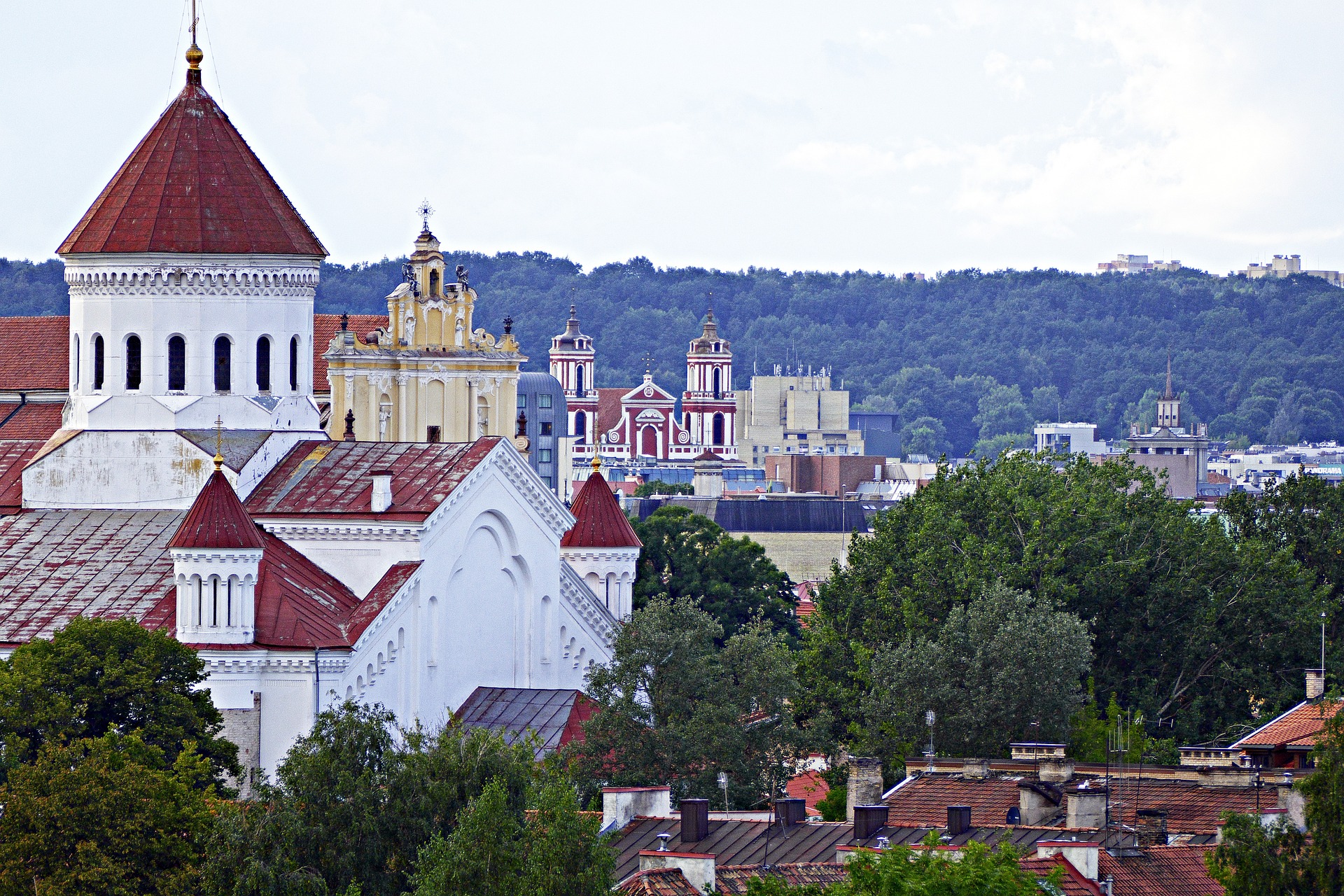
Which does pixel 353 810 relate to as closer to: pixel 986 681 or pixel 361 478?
pixel 361 478

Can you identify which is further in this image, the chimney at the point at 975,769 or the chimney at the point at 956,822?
the chimney at the point at 975,769

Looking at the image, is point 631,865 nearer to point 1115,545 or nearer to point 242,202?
point 242,202

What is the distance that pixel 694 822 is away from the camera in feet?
146

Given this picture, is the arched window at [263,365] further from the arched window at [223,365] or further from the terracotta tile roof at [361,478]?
the terracotta tile roof at [361,478]

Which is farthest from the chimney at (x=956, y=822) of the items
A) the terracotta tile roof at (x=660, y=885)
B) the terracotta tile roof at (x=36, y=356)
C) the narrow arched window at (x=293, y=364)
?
the terracotta tile roof at (x=36, y=356)

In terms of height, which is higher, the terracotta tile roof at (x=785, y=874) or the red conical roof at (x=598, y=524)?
the red conical roof at (x=598, y=524)

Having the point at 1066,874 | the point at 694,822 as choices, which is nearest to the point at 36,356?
the point at 694,822

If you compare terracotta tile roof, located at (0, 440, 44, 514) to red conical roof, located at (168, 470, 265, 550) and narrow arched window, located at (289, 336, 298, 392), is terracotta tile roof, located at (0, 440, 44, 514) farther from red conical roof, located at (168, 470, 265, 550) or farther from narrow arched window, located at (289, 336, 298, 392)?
red conical roof, located at (168, 470, 265, 550)

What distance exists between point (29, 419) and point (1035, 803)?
41.2 meters

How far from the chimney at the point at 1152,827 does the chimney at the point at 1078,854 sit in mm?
3364

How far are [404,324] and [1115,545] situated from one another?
36882 millimetres

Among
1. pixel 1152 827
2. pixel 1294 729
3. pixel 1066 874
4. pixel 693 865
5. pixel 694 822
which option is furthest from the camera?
pixel 1294 729

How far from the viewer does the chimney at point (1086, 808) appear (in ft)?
148

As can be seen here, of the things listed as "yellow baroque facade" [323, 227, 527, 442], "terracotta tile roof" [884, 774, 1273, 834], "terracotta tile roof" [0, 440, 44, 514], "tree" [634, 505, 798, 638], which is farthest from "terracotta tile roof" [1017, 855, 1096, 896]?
"yellow baroque facade" [323, 227, 527, 442]
